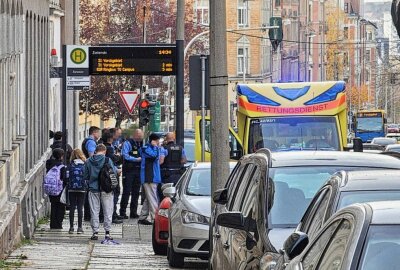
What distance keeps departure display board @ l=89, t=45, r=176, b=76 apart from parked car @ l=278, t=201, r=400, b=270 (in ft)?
67.3

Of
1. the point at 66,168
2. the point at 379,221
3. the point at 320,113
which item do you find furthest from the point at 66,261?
the point at 379,221

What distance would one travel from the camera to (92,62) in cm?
2809

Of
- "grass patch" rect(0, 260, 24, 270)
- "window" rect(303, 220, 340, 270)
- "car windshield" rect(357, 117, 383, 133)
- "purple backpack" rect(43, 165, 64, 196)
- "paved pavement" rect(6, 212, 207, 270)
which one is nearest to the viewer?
"window" rect(303, 220, 340, 270)

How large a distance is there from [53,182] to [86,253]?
3614 mm

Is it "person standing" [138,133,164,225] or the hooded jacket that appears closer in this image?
the hooded jacket

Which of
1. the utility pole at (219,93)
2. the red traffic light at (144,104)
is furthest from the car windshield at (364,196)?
the red traffic light at (144,104)

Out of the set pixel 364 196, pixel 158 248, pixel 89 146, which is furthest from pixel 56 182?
pixel 364 196

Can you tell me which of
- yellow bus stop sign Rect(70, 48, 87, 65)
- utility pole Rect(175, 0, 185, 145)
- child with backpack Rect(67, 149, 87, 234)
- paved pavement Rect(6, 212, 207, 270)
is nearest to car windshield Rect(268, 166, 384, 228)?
paved pavement Rect(6, 212, 207, 270)

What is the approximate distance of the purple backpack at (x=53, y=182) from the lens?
74.2 ft

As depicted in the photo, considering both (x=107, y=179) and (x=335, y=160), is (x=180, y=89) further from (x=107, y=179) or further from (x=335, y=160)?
(x=335, y=160)

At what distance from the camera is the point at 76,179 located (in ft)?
72.6

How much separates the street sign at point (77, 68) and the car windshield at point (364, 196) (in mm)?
18446

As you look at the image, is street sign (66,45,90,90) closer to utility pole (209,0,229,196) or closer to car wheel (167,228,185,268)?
car wheel (167,228,185,268)

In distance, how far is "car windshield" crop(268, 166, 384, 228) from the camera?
10453 millimetres
